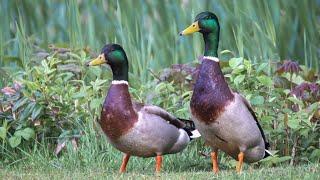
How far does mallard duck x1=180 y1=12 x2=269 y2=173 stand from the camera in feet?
21.6

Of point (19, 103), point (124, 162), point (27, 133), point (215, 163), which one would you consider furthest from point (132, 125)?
point (19, 103)

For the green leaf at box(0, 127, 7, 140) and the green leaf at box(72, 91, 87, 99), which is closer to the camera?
the green leaf at box(0, 127, 7, 140)

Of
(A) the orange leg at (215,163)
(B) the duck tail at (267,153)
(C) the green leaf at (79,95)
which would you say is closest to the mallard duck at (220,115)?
(A) the orange leg at (215,163)

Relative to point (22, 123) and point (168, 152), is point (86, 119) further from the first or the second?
point (168, 152)

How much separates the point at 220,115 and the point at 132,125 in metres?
0.66

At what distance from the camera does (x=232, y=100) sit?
6.64 meters

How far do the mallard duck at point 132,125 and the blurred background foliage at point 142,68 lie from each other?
0.45 meters

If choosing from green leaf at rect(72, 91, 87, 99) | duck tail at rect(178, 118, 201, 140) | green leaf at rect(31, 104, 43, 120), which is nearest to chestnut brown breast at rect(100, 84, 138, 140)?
duck tail at rect(178, 118, 201, 140)

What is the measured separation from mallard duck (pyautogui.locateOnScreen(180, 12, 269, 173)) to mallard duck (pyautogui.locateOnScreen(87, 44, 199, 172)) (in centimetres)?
33

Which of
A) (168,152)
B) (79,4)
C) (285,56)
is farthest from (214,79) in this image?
(79,4)

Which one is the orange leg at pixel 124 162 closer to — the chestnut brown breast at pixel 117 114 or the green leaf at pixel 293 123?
the chestnut brown breast at pixel 117 114

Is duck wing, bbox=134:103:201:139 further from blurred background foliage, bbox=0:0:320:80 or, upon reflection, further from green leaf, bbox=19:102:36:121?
blurred background foliage, bbox=0:0:320:80

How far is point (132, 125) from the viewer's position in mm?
6773

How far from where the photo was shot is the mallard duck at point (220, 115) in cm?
658
